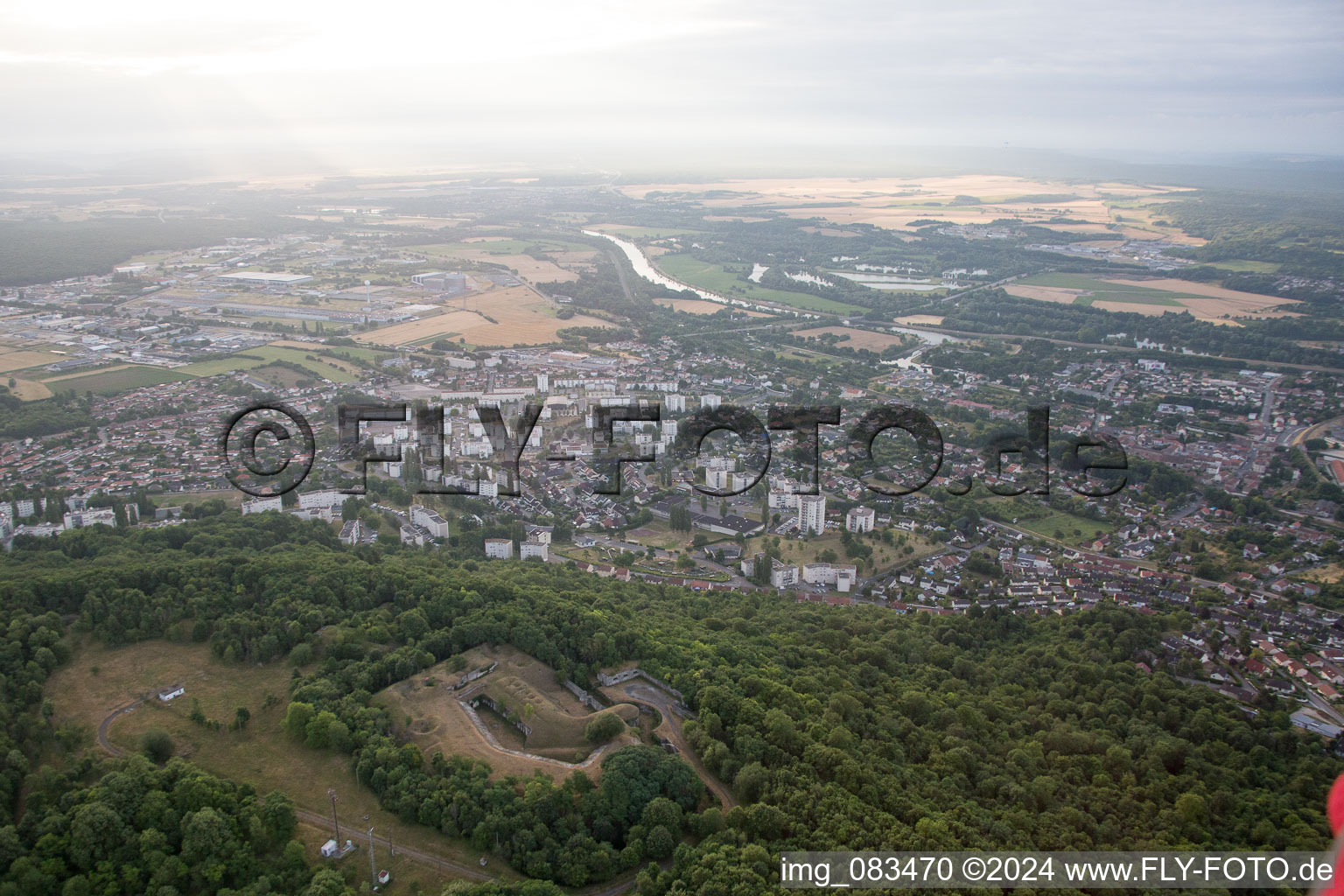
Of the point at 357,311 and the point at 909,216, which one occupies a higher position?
the point at 909,216

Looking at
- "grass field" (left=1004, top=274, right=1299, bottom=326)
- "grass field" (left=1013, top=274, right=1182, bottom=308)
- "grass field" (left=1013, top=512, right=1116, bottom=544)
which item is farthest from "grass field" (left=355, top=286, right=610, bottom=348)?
"grass field" (left=1013, top=274, right=1182, bottom=308)

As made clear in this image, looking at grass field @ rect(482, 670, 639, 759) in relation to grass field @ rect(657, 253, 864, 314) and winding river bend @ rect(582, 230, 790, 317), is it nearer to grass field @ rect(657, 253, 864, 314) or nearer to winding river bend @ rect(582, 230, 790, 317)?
winding river bend @ rect(582, 230, 790, 317)

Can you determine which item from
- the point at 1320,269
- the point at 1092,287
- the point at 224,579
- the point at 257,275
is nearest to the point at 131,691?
the point at 224,579

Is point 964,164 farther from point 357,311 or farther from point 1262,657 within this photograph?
point 1262,657

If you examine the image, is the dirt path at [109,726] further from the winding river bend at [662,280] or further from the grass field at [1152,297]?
the grass field at [1152,297]

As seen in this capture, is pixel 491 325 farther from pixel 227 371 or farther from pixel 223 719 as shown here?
pixel 223 719

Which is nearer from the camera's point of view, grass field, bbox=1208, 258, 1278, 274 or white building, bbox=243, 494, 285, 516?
white building, bbox=243, 494, 285, 516
